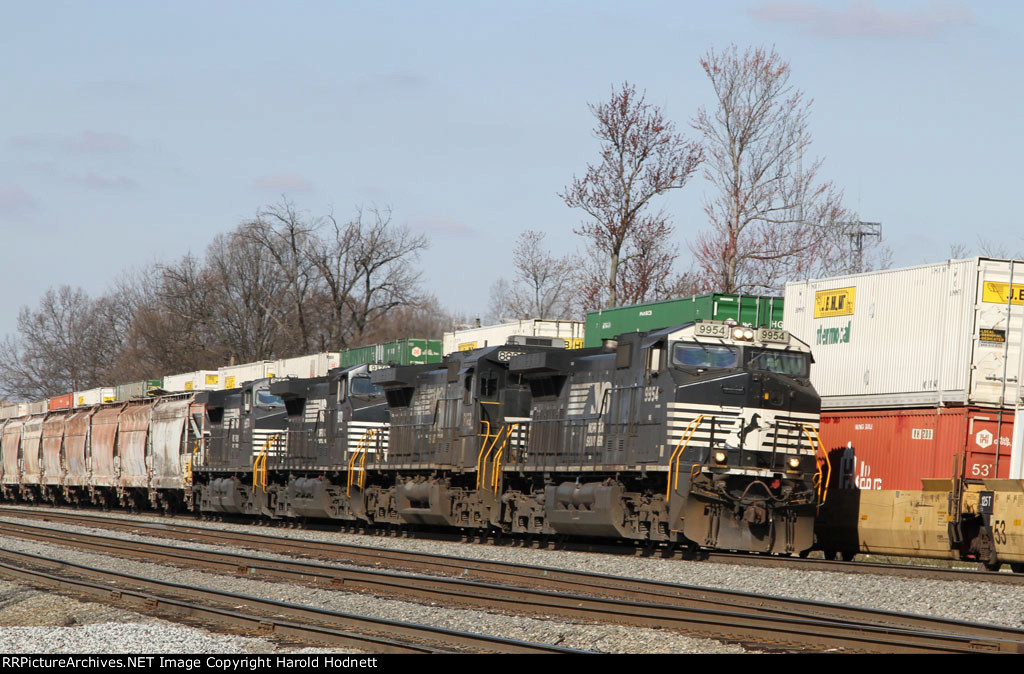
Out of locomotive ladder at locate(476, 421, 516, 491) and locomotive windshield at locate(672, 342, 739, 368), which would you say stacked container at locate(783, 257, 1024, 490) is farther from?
locomotive ladder at locate(476, 421, 516, 491)

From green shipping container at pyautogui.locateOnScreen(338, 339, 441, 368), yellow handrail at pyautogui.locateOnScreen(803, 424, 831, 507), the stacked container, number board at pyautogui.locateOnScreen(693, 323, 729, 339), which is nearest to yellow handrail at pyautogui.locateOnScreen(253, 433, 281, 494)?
green shipping container at pyautogui.locateOnScreen(338, 339, 441, 368)

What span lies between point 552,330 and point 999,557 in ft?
64.3

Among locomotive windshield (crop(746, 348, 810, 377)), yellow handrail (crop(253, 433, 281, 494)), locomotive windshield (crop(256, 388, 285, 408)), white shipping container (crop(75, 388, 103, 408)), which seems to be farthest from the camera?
white shipping container (crop(75, 388, 103, 408))

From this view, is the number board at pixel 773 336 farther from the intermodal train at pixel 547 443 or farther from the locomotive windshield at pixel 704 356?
the locomotive windshield at pixel 704 356

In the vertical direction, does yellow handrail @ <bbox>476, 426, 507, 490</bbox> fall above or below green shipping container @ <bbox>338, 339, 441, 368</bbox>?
below

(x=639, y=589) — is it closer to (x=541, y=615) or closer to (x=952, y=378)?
(x=541, y=615)

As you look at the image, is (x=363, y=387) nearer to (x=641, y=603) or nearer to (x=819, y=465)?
(x=819, y=465)

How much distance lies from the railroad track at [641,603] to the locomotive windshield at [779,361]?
4.82m

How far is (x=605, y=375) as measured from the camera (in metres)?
20.7

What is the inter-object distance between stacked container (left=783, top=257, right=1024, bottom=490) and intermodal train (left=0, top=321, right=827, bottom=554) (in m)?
1.86

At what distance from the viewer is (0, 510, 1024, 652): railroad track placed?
10.1m

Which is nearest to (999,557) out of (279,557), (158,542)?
(279,557)

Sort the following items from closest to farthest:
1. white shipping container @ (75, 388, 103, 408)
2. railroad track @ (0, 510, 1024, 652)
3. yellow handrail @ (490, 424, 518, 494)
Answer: railroad track @ (0, 510, 1024, 652) → yellow handrail @ (490, 424, 518, 494) → white shipping container @ (75, 388, 103, 408)

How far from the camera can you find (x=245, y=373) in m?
48.8
